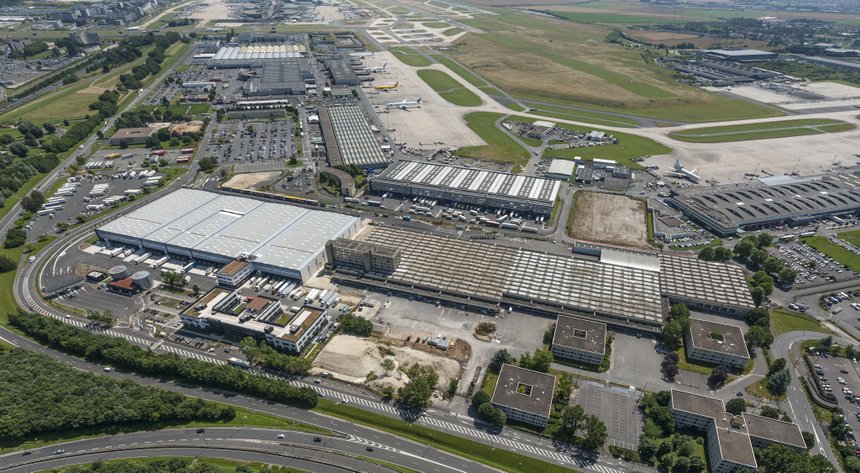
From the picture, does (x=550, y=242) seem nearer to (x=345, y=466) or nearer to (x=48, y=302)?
(x=345, y=466)

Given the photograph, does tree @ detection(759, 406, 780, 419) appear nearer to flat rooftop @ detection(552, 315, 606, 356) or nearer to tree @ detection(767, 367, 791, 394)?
tree @ detection(767, 367, 791, 394)

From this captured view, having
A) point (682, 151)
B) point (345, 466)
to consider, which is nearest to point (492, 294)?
point (345, 466)

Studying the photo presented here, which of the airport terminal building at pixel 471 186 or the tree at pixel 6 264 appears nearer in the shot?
the tree at pixel 6 264

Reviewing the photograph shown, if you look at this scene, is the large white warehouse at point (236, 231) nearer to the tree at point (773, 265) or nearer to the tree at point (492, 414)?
the tree at point (492, 414)

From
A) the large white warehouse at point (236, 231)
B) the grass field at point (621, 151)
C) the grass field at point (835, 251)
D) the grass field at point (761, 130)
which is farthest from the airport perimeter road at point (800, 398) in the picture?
the grass field at point (761, 130)

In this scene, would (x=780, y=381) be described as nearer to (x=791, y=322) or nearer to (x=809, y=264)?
(x=791, y=322)

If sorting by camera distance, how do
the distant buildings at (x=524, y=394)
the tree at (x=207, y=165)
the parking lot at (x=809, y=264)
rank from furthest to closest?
the tree at (x=207, y=165) → the parking lot at (x=809, y=264) → the distant buildings at (x=524, y=394)
